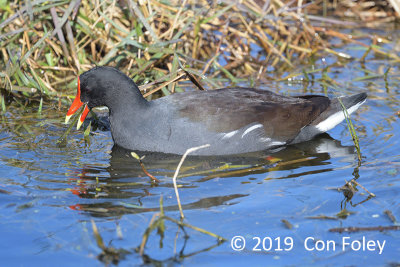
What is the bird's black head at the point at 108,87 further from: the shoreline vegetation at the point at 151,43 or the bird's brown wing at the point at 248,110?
the shoreline vegetation at the point at 151,43

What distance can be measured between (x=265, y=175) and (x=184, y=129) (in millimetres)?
776

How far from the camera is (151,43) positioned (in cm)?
655

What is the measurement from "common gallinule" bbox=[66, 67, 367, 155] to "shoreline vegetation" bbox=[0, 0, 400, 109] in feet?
1.76

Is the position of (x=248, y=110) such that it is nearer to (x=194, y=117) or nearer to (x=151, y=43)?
(x=194, y=117)

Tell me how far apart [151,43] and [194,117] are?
187cm

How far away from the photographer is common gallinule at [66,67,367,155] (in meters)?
4.93

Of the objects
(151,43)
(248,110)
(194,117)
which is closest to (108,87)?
(194,117)

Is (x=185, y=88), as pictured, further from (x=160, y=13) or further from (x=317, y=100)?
(x=317, y=100)

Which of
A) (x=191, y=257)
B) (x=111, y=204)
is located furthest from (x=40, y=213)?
(x=191, y=257)

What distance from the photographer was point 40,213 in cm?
379

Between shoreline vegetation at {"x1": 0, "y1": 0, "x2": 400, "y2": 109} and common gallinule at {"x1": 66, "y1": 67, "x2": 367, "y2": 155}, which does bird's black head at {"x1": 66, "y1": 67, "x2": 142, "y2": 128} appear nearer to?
common gallinule at {"x1": 66, "y1": 67, "x2": 367, "y2": 155}

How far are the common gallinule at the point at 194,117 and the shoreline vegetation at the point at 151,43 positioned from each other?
0.54 m

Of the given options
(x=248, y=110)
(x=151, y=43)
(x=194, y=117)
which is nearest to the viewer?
(x=194, y=117)

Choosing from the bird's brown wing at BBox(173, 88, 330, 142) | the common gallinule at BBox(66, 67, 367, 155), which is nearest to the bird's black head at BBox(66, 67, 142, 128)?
the common gallinule at BBox(66, 67, 367, 155)
